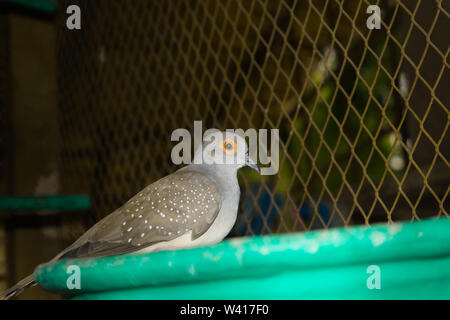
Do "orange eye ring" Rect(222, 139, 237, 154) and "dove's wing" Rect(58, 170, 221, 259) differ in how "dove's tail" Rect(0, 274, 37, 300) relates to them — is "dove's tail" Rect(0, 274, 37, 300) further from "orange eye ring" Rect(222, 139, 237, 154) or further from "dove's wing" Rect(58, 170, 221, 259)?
"orange eye ring" Rect(222, 139, 237, 154)

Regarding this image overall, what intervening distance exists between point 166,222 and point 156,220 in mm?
14

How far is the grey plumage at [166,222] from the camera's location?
0.59 metres

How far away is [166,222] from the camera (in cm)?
60

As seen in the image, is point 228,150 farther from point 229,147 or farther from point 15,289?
point 15,289

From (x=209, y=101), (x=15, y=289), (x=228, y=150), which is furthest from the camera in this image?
(x=209, y=101)

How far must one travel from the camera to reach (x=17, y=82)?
60.0 inches

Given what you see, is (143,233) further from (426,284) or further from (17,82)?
(17,82)

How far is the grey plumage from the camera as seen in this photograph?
23.3 inches

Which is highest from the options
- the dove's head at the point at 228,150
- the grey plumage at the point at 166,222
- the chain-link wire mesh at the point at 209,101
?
the chain-link wire mesh at the point at 209,101

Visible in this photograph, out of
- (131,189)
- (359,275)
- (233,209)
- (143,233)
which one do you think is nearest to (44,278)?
(143,233)

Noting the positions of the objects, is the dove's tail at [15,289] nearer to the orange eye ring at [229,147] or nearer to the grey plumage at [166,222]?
the grey plumage at [166,222]

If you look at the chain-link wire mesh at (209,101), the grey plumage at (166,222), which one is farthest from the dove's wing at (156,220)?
the chain-link wire mesh at (209,101)

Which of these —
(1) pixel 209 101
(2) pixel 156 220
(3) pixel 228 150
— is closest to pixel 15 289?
(2) pixel 156 220

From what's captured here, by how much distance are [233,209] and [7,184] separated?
1.16 m
